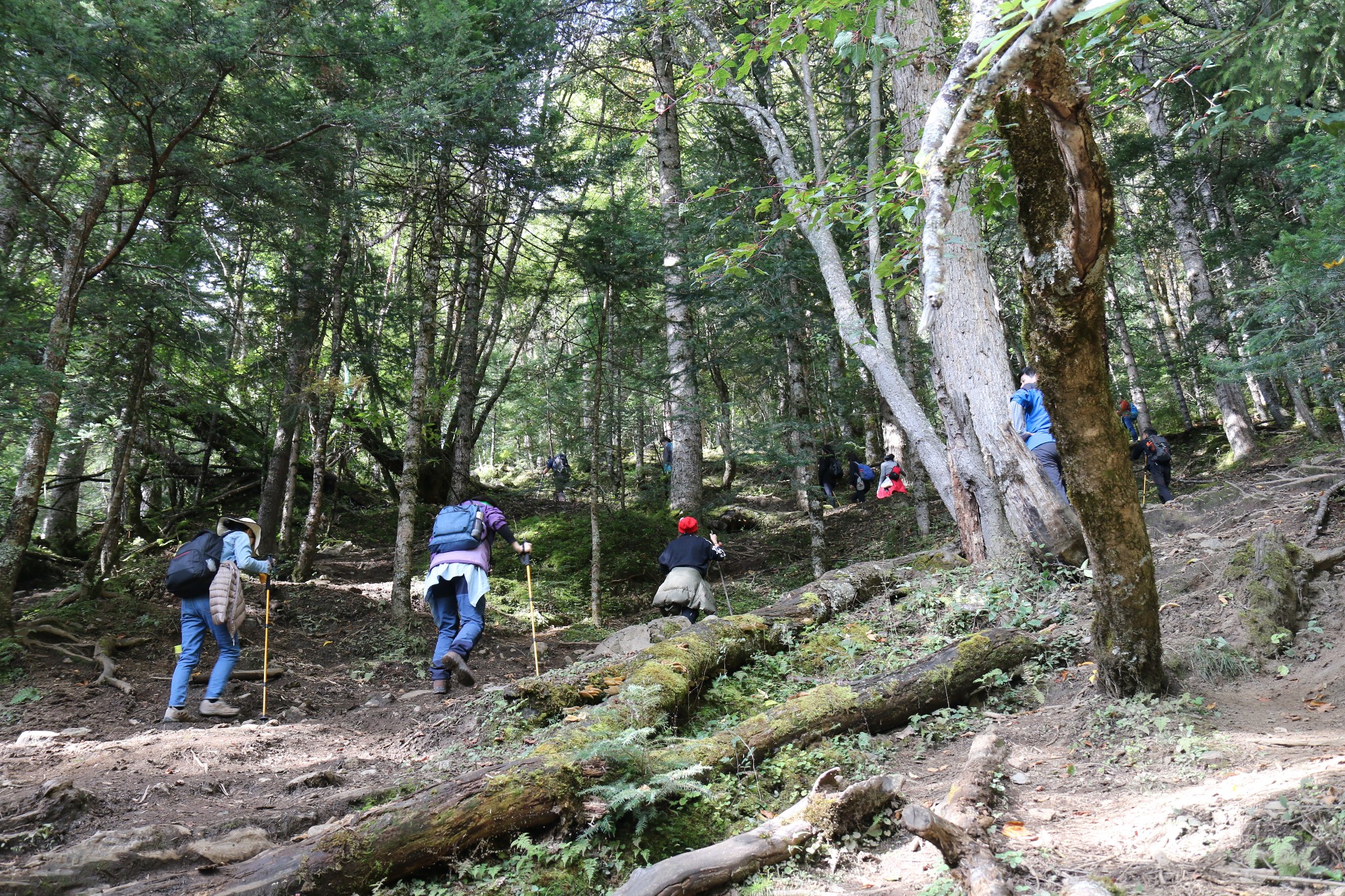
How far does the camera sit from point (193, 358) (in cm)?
1052

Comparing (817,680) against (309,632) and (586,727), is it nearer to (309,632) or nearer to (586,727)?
(586,727)

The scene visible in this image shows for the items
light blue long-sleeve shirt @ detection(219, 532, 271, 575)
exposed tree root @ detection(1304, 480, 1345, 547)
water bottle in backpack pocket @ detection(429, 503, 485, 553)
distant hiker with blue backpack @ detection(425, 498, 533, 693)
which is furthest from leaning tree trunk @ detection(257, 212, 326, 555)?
exposed tree root @ detection(1304, 480, 1345, 547)

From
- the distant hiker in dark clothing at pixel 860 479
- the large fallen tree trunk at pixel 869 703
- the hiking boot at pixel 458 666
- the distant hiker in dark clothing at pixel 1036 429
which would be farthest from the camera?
the distant hiker in dark clothing at pixel 860 479

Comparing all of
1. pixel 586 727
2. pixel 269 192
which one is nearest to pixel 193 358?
pixel 269 192

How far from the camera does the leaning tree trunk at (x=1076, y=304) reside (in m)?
3.17

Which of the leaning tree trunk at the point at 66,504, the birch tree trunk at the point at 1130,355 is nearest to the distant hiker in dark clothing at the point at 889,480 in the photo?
the birch tree trunk at the point at 1130,355

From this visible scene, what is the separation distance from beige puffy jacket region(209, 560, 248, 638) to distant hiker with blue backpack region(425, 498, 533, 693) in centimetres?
177

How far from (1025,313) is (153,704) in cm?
826

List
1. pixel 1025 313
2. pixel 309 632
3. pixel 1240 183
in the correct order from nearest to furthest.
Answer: pixel 1025 313, pixel 309 632, pixel 1240 183

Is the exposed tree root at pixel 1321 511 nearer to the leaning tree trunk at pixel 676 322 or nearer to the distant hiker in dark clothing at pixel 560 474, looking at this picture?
the leaning tree trunk at pixel 676 322

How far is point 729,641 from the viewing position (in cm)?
620

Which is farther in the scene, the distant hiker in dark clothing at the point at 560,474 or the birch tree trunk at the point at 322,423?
the distant hiker in dark clothing at the point at 560,474

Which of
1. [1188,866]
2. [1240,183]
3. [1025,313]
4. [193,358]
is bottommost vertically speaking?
[1188,866]

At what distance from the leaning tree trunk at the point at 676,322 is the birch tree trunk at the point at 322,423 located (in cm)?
533
